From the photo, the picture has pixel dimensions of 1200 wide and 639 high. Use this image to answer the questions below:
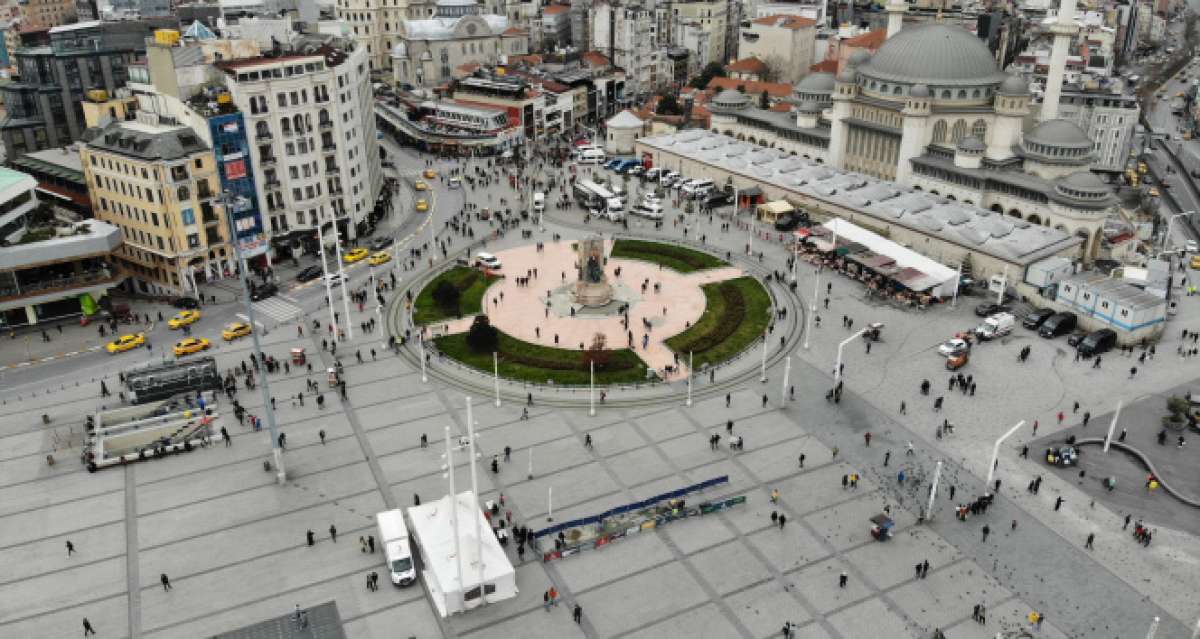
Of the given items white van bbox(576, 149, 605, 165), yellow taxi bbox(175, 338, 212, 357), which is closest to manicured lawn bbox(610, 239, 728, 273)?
white van bbox(576, 149, 605, 165)

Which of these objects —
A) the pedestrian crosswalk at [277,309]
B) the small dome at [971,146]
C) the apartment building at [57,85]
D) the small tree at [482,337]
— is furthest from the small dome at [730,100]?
the apartment building at [57,85]

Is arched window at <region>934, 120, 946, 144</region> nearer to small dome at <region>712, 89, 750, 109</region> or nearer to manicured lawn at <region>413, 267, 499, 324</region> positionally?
small dome at <region>712, 89, 750, 109</region>

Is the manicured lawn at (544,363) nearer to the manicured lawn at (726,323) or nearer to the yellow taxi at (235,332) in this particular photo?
the manicured lawn at (726,323)

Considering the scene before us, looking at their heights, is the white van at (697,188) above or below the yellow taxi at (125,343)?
above

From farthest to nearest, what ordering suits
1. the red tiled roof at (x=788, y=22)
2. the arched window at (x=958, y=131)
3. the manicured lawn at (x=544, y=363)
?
the red tiled roof at (x=788, y=22), the arched window at (x=958, y=131), the manicured lawn at (x=544, y=363)

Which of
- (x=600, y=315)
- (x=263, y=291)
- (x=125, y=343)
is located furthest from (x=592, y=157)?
(x=125, y=343)

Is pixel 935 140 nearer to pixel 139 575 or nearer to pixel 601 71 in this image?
pixel 601 71

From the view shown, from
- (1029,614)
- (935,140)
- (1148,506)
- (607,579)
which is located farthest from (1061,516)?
(935,140)

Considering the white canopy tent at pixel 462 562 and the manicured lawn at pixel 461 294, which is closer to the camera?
the white canopy tent at pixel 462 562
